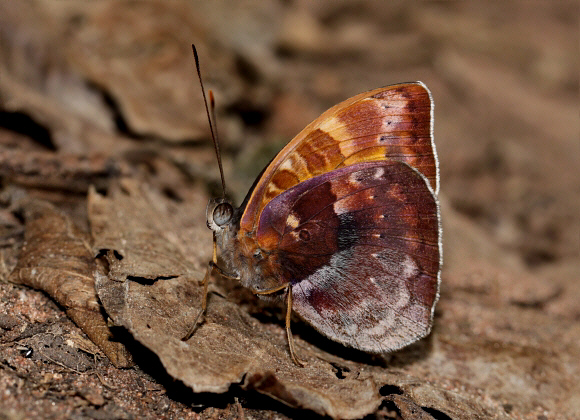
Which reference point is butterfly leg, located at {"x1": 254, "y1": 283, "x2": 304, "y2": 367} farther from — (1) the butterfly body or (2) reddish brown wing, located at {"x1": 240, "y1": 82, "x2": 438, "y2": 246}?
(2) reddish brown wing, located at {"x1": 240, "y1": 82, "x2": 438, "y2": 246}

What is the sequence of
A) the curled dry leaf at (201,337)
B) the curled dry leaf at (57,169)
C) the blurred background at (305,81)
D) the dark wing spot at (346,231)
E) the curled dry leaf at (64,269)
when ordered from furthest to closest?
the blurred background at (305,81), the curled dry leaf at (57,169), the dark wing spot at (346,231), the curled dry leaf at (64,269), the curled dry leaf at (201,337)

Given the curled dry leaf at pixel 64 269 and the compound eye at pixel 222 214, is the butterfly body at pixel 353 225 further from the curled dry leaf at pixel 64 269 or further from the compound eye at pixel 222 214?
the curled dry leaf at pixel 64 269

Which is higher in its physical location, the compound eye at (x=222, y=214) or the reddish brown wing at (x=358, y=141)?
the reddish brown wing at (x=358, y=141)

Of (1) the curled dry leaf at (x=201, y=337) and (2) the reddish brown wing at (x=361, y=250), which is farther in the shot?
(2) the reddish brown wing at (x=361, y=250)

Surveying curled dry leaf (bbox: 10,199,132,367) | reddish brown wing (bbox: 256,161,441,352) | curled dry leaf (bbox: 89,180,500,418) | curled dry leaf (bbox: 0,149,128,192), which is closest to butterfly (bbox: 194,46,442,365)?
reddish brown wing (bbox: 256,161,441,352)

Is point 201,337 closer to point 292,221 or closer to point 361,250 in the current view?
point 292,221

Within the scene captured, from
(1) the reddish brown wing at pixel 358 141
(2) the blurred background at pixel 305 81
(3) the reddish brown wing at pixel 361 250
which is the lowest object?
(2) the blurred background at pixel 305 81

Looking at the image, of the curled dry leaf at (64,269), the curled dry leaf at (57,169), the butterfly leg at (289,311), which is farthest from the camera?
the curled dry leaf at (57,169)

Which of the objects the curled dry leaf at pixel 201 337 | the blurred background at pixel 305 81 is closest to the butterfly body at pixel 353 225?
the curled dry leaf at pixel 201 337
